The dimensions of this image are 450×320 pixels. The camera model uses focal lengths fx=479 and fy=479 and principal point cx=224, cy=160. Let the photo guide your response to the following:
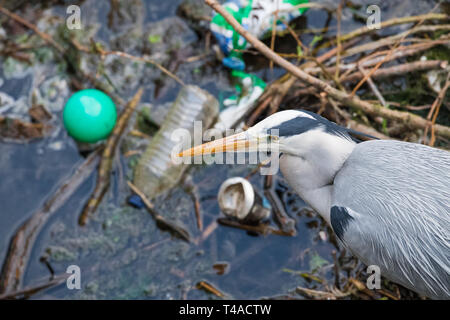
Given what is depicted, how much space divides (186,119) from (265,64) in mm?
682

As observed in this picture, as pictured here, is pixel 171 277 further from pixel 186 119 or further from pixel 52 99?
pixel 52 99

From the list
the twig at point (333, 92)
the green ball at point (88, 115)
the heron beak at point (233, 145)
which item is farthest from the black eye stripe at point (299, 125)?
the green ball at point (88, 115)

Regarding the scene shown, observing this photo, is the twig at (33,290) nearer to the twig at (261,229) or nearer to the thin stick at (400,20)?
the twig at (261,229)

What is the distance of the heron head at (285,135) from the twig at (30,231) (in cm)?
125

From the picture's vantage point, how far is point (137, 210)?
9.78 ft

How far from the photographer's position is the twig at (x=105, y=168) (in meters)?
2.96

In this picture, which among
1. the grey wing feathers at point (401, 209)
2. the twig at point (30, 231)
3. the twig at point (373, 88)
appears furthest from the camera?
the twig at point (373, 88)

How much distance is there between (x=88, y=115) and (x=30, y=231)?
777mm

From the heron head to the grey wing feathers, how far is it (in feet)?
0.66

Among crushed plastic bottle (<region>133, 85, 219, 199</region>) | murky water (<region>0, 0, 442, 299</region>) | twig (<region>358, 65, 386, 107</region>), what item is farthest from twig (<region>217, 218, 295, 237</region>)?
twig (<region>358, 65, 386, 107</region>)

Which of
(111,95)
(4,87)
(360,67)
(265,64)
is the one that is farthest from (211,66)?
(4,87)

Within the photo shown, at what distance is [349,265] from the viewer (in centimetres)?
269

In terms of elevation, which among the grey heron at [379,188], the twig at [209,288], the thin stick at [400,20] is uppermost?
the thin stick at [400,20]

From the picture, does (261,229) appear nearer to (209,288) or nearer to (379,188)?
(209,288)
